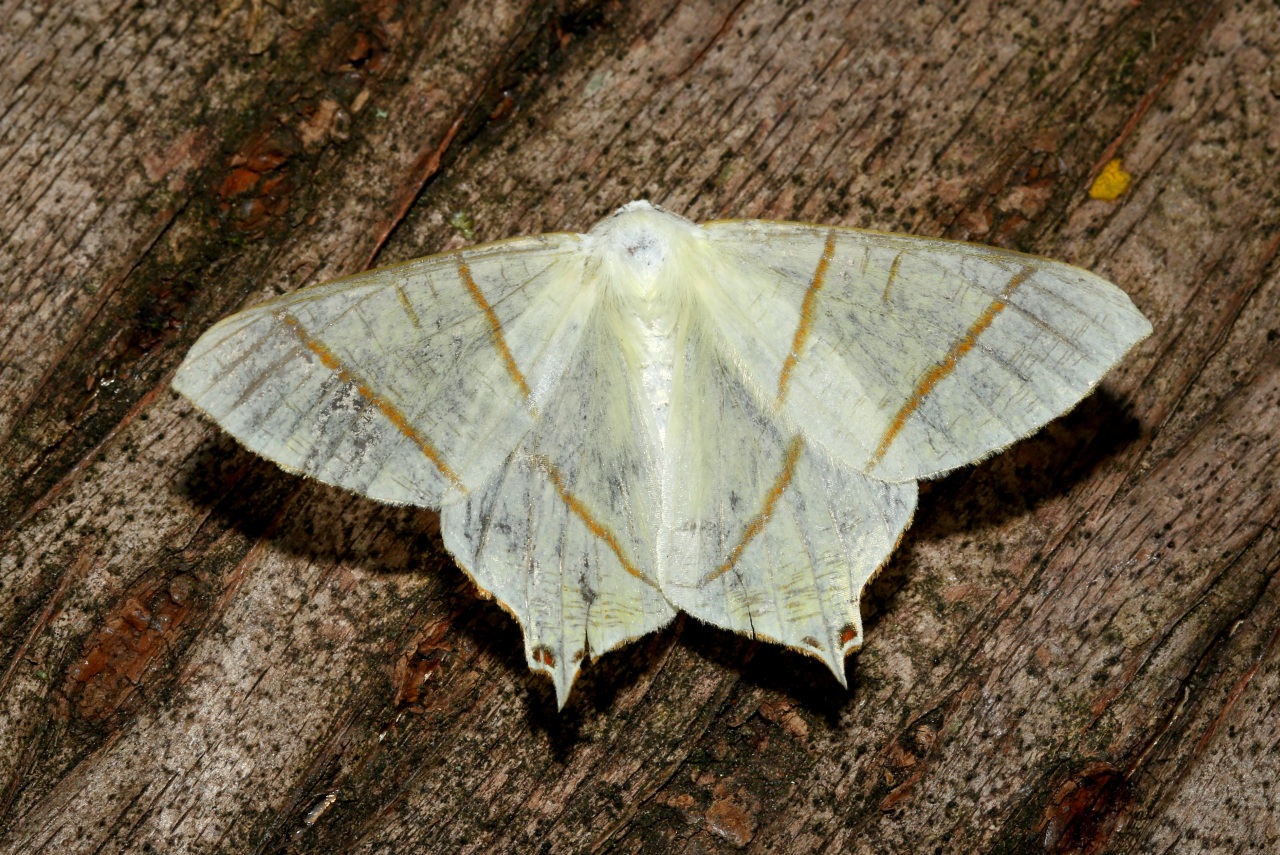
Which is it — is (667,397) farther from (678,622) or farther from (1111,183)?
(1111,183)

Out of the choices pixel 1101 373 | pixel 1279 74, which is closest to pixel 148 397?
pixel 1101 373

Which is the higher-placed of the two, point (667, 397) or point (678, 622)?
point (667, 397)

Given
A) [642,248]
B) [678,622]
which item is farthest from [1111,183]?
[678,622]

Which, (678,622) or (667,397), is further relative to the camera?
(678,622)

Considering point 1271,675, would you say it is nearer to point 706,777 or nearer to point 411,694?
point 706,777

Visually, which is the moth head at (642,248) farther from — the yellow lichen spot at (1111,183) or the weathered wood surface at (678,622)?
the yellow lichen spot at (1111,183)

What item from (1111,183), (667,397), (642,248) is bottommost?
(1111,183)

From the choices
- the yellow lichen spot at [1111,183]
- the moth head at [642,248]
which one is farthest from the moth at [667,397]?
the yellow lichen spot at [1111,183]
